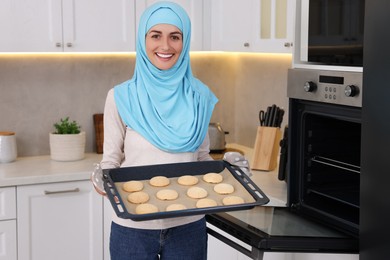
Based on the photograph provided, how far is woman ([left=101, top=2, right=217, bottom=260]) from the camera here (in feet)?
7.17

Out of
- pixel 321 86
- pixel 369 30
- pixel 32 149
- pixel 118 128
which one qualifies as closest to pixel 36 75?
pixel 32 149

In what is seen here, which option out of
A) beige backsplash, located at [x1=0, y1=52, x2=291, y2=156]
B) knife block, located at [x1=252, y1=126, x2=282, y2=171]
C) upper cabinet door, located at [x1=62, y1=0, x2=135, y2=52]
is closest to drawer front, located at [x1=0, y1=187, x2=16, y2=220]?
beige backsplash, located at [x1=0, y1=52, x2=291, y2=156]

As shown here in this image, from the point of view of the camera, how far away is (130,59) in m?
4.05

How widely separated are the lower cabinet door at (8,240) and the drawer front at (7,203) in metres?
0.03

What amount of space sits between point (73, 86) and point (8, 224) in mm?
957

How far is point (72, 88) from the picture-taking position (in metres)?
3.93

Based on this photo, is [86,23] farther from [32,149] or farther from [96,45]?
[32,149]

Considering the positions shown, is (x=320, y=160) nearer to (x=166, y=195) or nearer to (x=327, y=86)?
(x=327, y=86)

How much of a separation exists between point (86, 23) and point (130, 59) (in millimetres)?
532

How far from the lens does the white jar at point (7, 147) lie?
3.58 meters

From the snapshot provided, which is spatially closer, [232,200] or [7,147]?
[232,200]

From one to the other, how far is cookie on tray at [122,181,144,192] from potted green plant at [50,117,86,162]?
1.58m

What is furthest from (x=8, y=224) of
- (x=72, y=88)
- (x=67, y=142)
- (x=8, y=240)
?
(x=72, y=88)

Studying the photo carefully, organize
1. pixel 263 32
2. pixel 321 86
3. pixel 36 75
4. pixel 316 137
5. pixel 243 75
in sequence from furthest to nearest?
1. pixel 243 75
2. pixel 36 75
3. pixel 263 32
4. pixel 316 137
5. pixel 321 86
